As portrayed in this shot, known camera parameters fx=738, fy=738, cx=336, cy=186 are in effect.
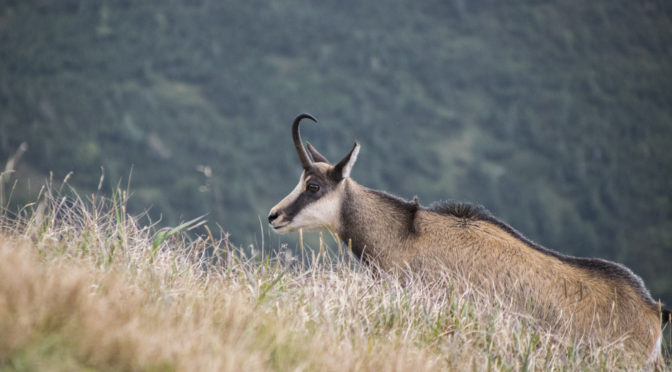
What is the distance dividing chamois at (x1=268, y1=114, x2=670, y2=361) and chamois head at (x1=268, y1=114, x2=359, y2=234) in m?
0.01

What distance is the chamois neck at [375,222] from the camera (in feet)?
33.0

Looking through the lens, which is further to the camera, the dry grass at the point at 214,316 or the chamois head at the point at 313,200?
the chamois head at the point at 313,200

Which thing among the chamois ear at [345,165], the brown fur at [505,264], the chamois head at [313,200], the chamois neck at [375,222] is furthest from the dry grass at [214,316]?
the chamois ear at [345,165]

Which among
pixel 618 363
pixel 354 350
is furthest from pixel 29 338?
pixel 618 363

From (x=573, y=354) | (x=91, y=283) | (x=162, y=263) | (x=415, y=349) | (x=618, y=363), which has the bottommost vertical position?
(x=618, y=363)

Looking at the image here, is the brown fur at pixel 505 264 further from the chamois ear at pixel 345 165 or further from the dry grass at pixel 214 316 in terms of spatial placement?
the dry grass at pixel 214 316

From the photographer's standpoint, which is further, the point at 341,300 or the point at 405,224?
the point at 405,224

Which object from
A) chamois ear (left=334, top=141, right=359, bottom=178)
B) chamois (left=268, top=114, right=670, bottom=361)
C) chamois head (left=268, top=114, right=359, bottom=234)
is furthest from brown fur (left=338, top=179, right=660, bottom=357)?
chamois ear (left=334, top=141, right=359, bottom=178)

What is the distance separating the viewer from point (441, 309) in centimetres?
726

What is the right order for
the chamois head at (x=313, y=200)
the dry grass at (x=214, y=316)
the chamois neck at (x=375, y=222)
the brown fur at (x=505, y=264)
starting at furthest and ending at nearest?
the chamois head at (x=313, y=200) < the chamois neck at (x=375, y=222) < the brown fur at (x=505, y=264) < the dry grass at (x=214, y=316)

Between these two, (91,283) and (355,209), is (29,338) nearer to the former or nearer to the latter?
(91,283)

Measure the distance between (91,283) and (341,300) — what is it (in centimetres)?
235

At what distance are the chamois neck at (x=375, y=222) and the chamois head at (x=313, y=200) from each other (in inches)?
6.4

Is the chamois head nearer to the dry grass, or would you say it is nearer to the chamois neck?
the chamois neck
